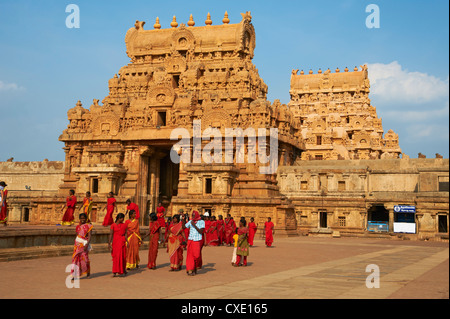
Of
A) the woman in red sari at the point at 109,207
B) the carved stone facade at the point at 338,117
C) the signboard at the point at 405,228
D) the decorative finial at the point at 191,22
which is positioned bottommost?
the signboard at the point at 405,228

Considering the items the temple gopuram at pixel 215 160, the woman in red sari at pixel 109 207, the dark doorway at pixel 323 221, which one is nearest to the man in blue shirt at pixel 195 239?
the woman in red sari at pixel 109 207

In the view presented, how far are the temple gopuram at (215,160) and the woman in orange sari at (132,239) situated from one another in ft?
89.9

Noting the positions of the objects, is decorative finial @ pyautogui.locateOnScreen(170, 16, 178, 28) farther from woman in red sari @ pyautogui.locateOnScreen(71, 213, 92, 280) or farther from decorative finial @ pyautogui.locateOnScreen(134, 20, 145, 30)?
woman in red sari @ pyautogui.locateOnScreen(71, 213, 92, 280)

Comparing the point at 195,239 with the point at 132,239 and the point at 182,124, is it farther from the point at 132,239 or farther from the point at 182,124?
the point at 182,124

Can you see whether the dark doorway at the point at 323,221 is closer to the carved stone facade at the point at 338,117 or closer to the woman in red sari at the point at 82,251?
the carved stone facade at the point at 338,117

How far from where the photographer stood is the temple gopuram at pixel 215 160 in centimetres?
4438

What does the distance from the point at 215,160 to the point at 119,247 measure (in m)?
33.7

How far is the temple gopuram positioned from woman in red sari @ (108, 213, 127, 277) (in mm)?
28457

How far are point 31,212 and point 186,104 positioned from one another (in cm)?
1852

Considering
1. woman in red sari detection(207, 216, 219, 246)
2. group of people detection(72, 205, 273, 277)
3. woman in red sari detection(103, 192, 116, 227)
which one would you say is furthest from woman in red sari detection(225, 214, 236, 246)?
group of people detection(72, 205, 273, 277)

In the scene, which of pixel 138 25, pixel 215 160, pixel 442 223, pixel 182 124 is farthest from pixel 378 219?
pixel 138 25

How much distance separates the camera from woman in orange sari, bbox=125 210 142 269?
15.0 m

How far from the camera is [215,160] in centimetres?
4772
